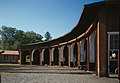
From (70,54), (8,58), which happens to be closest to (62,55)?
(70,54)

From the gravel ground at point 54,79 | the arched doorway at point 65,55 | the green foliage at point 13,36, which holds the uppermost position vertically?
the green foliage at point 13,36

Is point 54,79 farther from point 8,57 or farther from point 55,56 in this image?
point 8,57

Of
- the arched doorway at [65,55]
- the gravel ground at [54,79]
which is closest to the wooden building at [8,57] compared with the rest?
the arched doorway at [65,55]

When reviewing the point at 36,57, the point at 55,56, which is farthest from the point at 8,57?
the point at 55,56

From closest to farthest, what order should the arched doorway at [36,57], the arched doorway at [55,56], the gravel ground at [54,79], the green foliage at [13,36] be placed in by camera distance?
the gravel ground at [54,79] < the arched doorway at [55,56] < the arched doorway at [36,57] < the green foliage at [13,36]

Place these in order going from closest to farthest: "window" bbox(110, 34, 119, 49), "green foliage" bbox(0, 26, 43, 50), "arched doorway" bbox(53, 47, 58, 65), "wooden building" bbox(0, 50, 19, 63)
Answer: "window" bbox(110, 34, 119, 49) → "arched doorway" bbox(53, 47, 58, 65) → "wooden building" bbox(0, 50, 19, 63) → "green foliage" bbox(0, 26, 43, 50)

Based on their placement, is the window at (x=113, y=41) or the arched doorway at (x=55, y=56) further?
the arched doorway at (x=55, y=56)

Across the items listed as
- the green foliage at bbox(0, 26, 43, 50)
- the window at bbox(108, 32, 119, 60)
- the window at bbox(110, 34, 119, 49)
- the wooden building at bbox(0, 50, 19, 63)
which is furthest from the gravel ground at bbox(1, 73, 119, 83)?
the green foliage at bbox(0, 26, 43, 50)

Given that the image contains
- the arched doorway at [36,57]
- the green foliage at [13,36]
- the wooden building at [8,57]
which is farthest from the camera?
the green foliage at [13,36]

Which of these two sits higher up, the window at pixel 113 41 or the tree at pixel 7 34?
the tree at pixel 7 34

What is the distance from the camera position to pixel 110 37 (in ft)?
47.5

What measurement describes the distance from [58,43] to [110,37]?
76.2 ft

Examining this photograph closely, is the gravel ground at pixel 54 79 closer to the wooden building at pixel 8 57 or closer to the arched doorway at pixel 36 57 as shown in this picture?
the arched doorway at pixel 36 57

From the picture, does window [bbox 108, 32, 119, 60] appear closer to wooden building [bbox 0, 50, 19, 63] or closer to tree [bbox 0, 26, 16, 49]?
wooden building [bbox 0, 50, 19, 63]
